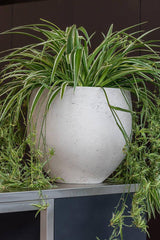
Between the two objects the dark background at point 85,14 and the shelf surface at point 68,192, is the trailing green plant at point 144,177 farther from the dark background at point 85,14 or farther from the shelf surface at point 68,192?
the dark background at point 85,14

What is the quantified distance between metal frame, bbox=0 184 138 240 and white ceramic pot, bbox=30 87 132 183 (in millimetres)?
65

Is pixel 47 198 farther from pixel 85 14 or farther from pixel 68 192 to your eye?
pixel 85 14

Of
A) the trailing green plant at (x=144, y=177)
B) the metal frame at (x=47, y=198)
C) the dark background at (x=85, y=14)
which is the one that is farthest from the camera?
the dark background at (x=85, y=14)

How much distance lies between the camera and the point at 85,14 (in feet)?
8.54

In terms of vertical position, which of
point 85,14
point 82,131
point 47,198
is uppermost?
point 85,14

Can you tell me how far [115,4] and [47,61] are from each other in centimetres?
107

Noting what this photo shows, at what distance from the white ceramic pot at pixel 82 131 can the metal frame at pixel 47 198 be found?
6cm

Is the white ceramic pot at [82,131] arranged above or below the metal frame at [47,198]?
above

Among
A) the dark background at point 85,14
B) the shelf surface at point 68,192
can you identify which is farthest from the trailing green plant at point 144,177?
the dark background at point 85,14

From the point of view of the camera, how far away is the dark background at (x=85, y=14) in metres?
2.26

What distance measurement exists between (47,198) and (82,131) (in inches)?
9.9

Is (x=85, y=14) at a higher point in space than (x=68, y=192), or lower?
higher

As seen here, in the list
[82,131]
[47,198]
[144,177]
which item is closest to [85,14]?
[82,131]

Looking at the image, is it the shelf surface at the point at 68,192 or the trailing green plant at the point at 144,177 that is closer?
the shelf surface at the point at 68,192
